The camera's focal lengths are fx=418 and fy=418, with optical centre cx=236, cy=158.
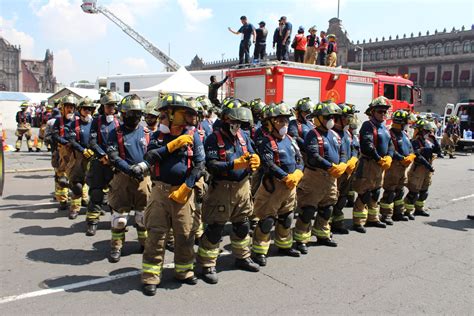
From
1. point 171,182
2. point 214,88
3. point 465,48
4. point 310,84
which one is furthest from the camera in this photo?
point 465,48

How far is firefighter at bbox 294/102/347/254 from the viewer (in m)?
5.86

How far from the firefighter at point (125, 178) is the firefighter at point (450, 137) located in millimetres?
18184

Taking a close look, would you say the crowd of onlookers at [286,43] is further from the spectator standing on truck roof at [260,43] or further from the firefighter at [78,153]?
the firefighter at [78,153]

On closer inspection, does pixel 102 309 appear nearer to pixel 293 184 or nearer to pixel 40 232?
pixel 293 184

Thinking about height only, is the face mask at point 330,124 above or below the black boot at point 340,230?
above

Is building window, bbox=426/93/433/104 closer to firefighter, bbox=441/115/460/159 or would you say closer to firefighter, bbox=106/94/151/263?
firefighter, bbox=441/115/460/159

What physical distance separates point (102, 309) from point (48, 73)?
4353 inches

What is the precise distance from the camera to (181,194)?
4.27 meters

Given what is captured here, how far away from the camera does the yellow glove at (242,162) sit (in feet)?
15.3

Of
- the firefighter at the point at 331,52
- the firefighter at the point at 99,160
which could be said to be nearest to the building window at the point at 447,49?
the firefighter at the point at 331,52

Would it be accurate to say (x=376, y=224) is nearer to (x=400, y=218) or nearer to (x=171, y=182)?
(x=400, y=218)

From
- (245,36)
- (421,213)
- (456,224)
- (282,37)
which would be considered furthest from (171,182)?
(282,37)

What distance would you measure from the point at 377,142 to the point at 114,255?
14.8ft

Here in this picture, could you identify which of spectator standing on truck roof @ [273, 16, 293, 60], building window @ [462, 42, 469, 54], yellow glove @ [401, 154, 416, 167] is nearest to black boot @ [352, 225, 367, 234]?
yellow glove @ [401, 154, 416, 167]
